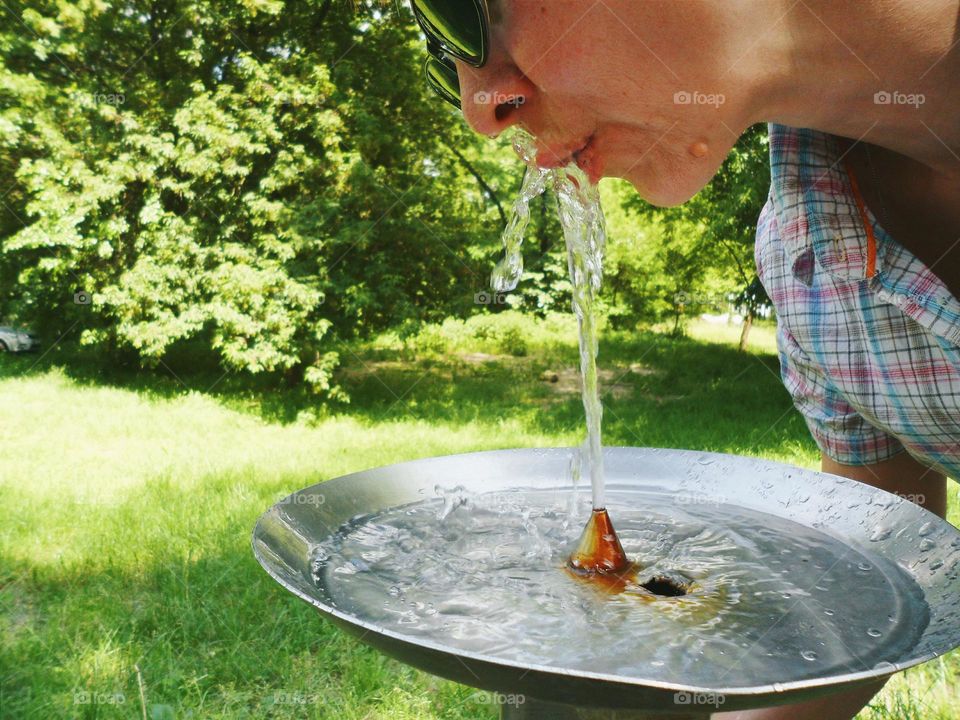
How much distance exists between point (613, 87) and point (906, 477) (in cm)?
130

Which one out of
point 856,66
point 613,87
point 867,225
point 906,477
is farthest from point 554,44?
point 906,477

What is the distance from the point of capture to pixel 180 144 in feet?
24.7

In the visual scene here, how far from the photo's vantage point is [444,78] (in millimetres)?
1424

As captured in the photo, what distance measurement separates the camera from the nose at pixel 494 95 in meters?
1.18

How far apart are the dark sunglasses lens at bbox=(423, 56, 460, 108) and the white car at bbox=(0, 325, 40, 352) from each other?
465 inches

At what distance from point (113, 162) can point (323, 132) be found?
90.3 inches

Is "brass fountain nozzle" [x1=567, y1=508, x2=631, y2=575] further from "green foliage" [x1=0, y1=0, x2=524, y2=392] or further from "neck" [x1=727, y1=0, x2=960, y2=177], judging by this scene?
"green foliage" [x1=0, y1=0, x2=524, y2=392]

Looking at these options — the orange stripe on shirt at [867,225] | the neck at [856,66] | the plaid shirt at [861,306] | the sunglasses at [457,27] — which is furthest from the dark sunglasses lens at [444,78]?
the orange stripe on shirt at [867,225]

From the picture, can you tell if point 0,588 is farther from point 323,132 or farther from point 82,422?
point 323,132

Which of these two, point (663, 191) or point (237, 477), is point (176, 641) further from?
point (663, 191)

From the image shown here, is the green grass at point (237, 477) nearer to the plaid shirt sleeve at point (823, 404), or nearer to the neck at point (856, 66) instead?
the plaid shirt sleeve at point (823, 404)

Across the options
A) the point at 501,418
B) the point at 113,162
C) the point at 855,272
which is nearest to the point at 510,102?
the point at 855,272

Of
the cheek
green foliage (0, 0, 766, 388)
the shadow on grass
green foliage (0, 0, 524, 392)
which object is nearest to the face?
the cheek

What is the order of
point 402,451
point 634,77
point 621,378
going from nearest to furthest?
point 634,77 → point 402,451 → point 621,378
